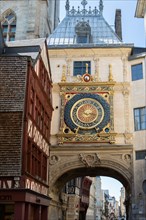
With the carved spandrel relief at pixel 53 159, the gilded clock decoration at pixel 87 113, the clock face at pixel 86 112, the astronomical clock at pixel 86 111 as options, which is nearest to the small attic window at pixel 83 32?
the astronomical clock at pixel 86 111

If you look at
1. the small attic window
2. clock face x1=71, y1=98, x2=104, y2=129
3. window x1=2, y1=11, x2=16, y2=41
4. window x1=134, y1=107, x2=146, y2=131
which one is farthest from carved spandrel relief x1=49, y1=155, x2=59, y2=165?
window x1=2, y1=11, x2=16, y2=41

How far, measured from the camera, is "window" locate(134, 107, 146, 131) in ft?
67.6

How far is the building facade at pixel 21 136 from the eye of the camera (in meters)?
13.0

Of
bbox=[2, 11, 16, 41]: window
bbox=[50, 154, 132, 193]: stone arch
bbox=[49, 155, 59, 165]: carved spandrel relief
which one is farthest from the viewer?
bbox=[2, 11, 16, 41]: window

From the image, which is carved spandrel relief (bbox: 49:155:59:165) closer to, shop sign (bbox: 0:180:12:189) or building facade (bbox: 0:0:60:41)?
shop sign (bbox: 0:180:12:189)

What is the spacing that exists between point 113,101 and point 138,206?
624 cm

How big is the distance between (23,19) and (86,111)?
13.7 m

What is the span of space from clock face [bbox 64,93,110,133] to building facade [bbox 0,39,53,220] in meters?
3.94

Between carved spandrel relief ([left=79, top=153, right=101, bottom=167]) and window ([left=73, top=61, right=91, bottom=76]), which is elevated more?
window ([left=73, top=61, right=91, bottom=76])

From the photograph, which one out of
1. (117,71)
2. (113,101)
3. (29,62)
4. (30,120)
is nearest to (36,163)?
(30,120)

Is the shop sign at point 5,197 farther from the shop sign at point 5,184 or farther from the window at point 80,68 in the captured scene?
the window at point 80,68

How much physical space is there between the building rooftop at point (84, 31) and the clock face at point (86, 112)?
3.83 m

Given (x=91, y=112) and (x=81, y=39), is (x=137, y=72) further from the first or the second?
(x=81, y=39)

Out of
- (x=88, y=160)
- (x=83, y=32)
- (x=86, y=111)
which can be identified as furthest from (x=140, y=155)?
(x=83, y=32)
